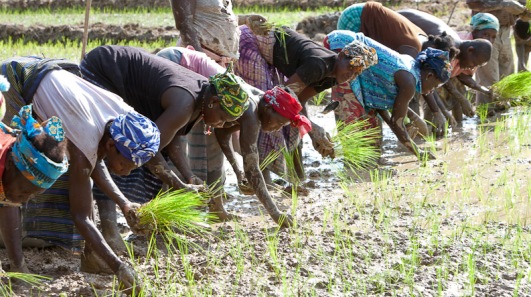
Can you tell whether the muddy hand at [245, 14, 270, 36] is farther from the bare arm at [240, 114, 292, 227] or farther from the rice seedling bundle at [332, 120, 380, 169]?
the bare arm at [240, 114, 292, 227]

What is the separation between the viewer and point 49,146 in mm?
3221

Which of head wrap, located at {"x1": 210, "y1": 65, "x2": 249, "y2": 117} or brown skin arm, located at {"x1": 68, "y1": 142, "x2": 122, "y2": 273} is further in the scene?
head wrap, located at {"x1": 210, "y1": 65, "x2": 249, "y2": 117}

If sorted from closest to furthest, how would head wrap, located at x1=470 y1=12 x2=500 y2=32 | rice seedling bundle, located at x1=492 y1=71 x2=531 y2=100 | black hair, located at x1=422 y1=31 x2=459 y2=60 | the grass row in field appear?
black hair, located at x1=422 y1=31 x2=459 y2=60 → rice seedling bundle, located at x1=492 y1=71 x2=531 y2=100 → head wrap, located at x1=470 y1=12 x2=500 y2=32 → the grass row in field

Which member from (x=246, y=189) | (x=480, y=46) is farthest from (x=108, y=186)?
(x=480, y=46)

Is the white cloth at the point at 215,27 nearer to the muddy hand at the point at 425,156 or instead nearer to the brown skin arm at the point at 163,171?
the brown skin arm at the point at 163,171

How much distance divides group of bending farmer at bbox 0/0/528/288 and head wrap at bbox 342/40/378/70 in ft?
0.03

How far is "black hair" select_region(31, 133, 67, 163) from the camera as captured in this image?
321 cm

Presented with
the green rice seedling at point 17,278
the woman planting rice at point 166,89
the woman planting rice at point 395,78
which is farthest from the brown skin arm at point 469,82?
the green rice seedling at point 17,278

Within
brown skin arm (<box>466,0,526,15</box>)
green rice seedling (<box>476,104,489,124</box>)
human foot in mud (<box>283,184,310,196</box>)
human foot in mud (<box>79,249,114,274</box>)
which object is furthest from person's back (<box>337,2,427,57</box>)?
human foot in mud (<box>79,249,114,274</box>)

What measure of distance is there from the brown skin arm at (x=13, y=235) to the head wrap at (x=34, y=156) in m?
0.81

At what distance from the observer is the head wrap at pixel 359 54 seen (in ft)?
19.4

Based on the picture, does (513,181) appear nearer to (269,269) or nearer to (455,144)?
(455,144)

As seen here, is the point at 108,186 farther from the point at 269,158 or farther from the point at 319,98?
the point at 319,98

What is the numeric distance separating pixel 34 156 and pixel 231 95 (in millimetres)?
1537
